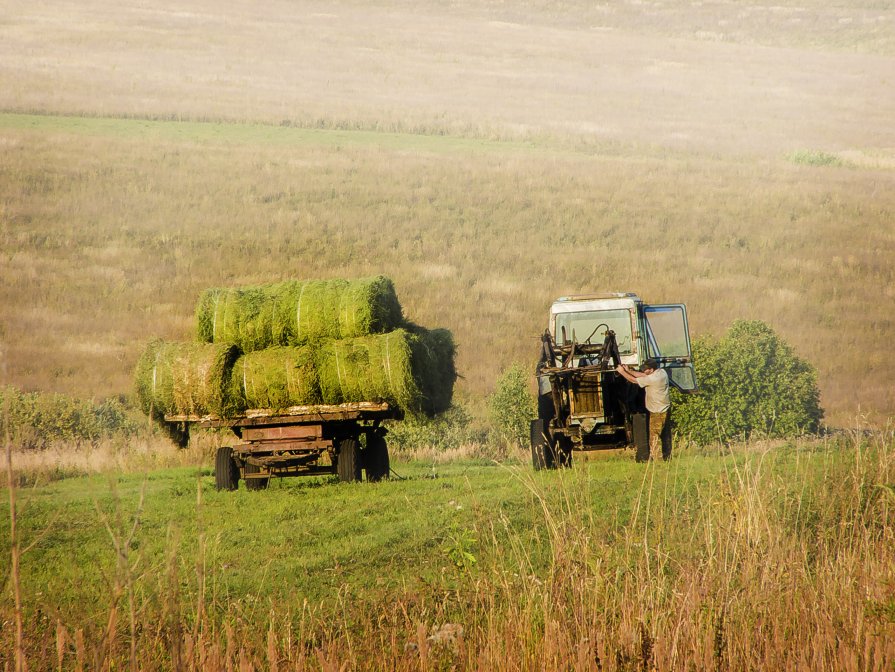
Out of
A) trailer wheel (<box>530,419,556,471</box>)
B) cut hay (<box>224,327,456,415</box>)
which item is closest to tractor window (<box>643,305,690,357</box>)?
trailer wheel (<box>530,419,556,471</box>)

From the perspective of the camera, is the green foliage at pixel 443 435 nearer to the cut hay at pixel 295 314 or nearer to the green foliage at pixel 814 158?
the cut hay at pixel 295 314

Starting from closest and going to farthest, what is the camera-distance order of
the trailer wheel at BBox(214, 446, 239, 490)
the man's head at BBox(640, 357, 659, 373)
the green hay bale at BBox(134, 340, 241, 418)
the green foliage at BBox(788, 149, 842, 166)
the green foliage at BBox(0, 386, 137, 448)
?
the green hay bale at BBox(134, 340, 241, 418) → the man's head at BBox(640, 357, 659, 373) → the trailer wheel at BBox(214, 446, 239, 490) → the green foliage at BBox(0, 386, 137, 448) → the green foliage at BBox(788, 149, 842, 166)

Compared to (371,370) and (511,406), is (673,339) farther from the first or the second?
(511,406)

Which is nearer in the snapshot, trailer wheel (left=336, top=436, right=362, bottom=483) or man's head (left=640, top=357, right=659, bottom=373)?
man's head (left=640, top=357, right=659, bottom=373)

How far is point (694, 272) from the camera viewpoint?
3794 cm

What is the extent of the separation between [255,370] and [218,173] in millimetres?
33929

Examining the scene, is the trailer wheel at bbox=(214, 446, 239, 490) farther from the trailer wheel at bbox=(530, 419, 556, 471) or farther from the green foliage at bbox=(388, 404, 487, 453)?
the green foliage at bbox=(388, 404, 487, 453)

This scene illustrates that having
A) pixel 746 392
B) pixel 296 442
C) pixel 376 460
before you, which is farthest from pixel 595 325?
pixel 746 392

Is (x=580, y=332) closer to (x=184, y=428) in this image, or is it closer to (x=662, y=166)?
(x=184, y=428)

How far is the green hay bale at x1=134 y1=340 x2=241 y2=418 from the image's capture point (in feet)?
41.7

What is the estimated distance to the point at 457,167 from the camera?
47.5 meters

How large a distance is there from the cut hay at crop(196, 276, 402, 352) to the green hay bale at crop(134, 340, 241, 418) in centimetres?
32

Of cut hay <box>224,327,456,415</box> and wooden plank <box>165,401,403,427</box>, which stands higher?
cut hay <box>224,327,456,415</box>

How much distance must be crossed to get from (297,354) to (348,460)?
1.79 m
